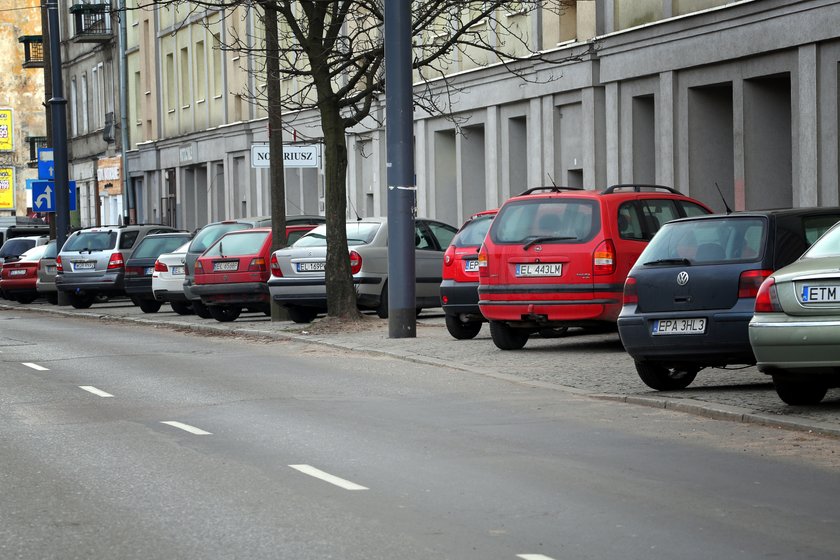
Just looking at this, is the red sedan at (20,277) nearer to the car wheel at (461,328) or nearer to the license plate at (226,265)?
the license plate at (226,265)

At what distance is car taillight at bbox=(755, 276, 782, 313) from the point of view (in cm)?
1169

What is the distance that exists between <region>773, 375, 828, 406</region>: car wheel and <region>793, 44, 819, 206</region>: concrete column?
10.8m

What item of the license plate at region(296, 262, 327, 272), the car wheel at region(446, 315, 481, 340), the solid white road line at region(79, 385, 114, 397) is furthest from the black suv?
the solid white road line at region(79, 385, 114, 397)

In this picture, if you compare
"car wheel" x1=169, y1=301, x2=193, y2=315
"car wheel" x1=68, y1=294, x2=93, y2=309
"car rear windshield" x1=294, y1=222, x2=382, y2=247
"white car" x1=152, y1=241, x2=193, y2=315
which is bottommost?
"car wheel" x1=68, y1=294, x2=93, y2=309

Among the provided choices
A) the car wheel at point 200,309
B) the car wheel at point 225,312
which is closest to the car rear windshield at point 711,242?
the car wheel at point 225,312

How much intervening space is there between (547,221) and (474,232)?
247cm

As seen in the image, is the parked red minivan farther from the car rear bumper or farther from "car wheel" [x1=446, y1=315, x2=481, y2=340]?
the car rear bumper

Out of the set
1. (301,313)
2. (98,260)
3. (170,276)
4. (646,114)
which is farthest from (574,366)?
(98,260)

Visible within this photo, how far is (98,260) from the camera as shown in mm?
34688

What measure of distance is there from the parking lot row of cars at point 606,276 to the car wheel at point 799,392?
0.04ft

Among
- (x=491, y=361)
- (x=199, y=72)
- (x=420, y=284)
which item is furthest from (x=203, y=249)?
(x=199, y=72)

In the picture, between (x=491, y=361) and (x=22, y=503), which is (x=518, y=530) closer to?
(x=22, y=503)

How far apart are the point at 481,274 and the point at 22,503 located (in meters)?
9.89

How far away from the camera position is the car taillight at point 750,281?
13211mm
